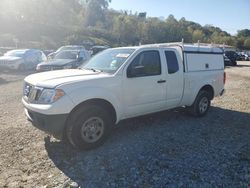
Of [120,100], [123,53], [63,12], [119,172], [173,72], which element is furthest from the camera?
[63,12]

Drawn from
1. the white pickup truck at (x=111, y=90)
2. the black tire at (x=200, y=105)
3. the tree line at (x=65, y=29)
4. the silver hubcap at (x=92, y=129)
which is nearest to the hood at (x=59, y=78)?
the white pickup truck at (x=111, y=90)

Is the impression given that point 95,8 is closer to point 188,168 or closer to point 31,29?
point 31,29

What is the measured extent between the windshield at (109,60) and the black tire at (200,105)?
261cm

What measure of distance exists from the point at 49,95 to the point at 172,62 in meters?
3.17

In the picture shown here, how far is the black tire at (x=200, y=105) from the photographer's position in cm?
771

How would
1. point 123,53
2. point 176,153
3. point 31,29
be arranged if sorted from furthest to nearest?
point 31,29 < point 123,53 < point 176,153

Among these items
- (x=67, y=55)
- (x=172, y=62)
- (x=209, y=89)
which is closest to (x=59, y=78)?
(x=172, y=62)

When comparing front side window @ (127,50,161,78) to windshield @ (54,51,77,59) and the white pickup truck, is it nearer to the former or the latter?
the white pickup truck

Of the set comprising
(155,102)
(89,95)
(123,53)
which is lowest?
(155,102)

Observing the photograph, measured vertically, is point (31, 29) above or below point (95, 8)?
below

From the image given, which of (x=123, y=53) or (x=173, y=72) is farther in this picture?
(x=173, y=72)

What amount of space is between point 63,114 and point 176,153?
7.06ft

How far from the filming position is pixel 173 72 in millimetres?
6750

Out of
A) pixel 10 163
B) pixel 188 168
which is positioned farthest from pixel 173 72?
pixel 10 163
